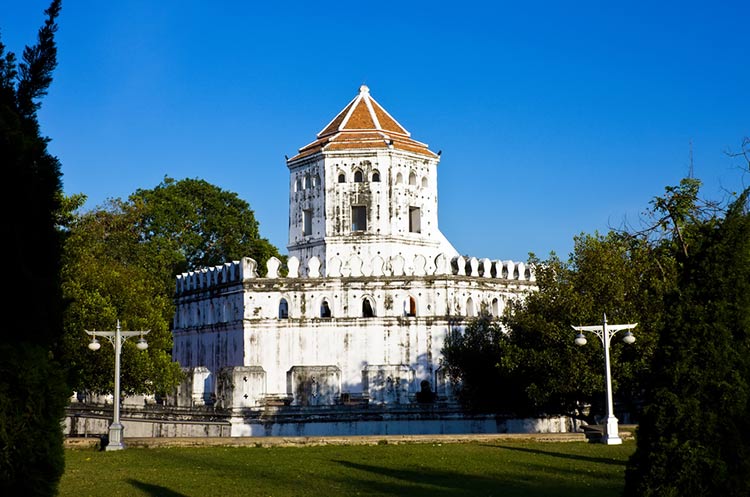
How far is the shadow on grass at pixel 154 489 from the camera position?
57.6 ft

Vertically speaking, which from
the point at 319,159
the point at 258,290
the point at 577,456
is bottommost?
the point at 577,456

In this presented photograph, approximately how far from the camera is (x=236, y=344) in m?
44.4

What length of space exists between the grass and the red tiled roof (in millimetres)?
22532

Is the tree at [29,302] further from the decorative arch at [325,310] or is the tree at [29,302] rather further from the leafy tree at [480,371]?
the decorative arch at [325,310]

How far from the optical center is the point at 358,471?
2098cm

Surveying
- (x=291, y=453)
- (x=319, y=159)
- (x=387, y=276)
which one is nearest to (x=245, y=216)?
(x=319, y=159)

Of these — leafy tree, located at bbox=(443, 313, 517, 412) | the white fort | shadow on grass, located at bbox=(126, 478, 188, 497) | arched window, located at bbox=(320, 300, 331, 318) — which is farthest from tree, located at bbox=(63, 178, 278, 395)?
shadow on grass, located at bbox=(126, 478, 188, 497)

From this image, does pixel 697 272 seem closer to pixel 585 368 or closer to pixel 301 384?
pixel 585 368

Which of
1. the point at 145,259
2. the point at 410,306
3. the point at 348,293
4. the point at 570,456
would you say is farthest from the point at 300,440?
the point at 145,259

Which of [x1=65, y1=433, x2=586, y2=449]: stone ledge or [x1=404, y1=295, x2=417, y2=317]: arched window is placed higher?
[x1=404, y1=295, x2=417, y2=317]: arched window

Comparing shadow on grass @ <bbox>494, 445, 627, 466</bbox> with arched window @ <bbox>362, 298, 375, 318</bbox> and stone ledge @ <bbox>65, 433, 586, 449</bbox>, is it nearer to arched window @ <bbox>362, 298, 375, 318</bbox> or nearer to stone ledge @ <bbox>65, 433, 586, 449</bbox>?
stone ledge @ <bbox>65, 433, 586, 449</bbox>

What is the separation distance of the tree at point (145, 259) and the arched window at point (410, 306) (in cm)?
1028

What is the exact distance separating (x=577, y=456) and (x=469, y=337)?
1836 centimetres

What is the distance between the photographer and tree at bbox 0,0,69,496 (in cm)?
1013
